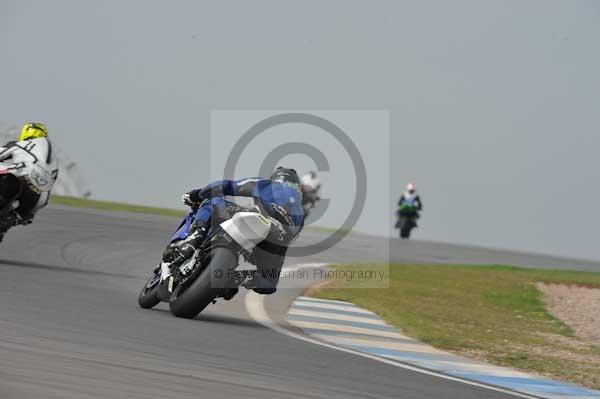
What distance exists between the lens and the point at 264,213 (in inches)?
354

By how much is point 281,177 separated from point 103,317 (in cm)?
194

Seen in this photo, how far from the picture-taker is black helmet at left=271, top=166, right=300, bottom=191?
30.1 ft

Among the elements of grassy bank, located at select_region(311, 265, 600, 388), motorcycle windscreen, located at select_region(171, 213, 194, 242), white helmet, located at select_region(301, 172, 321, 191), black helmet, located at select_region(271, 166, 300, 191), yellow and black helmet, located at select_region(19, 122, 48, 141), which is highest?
white helmet, located at select_region(301, 172, 321, 191)

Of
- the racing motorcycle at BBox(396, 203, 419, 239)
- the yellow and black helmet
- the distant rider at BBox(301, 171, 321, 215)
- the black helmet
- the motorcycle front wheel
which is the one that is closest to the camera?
the black helmet

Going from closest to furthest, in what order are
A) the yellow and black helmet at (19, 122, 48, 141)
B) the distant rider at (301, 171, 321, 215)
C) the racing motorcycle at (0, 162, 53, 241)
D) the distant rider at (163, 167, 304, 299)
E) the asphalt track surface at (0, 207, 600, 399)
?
the asphalt track surface at (0, 207, 600, 399) → the distant rider at (163, 167, 304, 299) → the racing motorcycle at (0, 162, 53, 241) → the yellow and black helmet at (19, 122, 48, 141) → the distant rider at (301, 171, 321, 215)

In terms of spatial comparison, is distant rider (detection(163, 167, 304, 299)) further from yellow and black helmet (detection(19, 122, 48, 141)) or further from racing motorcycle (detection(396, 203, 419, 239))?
racing motorcycle (detection(396, 203, 419, 239))

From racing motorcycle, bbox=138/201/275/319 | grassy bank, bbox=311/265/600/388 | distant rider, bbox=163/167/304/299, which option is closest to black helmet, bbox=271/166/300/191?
distant rider, bbox=163/167/304/299

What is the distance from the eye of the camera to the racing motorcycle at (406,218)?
31469 millimetres

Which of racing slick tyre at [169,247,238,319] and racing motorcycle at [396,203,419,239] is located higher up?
racing motorcycle at [396,203,419,239]

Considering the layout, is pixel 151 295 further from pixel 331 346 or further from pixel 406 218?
pixel 406 218

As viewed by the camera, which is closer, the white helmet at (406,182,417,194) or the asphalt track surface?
the asphalt track surface

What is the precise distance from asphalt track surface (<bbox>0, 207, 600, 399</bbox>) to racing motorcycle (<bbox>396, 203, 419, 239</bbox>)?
18953 mm

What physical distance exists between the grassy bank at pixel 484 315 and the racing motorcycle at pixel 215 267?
7.04 feet

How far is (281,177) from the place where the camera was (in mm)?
9211
